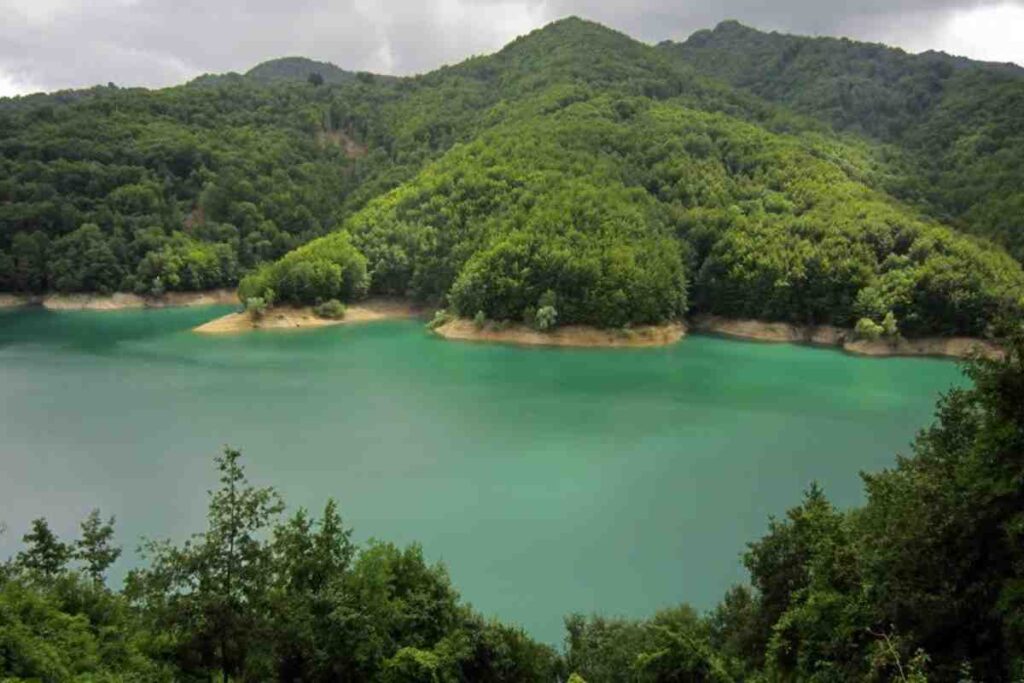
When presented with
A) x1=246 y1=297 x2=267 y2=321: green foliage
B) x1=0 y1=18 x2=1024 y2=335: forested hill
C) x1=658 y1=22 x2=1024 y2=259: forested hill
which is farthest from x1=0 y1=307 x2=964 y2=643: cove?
x1=658 y1=22 x2=1024 y2=259: forested hill

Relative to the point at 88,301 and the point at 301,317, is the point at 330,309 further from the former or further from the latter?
the point at 88,301

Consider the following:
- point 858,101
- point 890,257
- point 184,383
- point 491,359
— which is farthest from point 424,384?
point 858,101

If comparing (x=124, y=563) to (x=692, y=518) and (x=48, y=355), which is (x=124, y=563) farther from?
(x=48, y=355)

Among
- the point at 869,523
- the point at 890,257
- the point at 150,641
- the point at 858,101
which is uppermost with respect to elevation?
the point at 858,101

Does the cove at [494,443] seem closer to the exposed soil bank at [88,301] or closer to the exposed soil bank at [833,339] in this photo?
the exposed soil bank at [833,339]

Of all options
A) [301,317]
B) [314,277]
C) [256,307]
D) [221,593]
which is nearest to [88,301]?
[256,307]

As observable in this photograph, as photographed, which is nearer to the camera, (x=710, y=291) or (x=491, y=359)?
(x=491, y=359)
